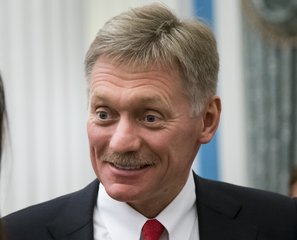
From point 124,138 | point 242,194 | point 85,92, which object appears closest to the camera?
point 124,138

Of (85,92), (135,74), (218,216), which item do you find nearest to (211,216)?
(218,216)

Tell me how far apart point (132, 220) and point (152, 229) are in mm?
68

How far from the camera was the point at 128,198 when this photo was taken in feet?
6.91

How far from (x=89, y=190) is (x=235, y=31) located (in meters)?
2.99

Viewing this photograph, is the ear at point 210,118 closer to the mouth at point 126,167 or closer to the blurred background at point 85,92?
the mouth at point 126,167

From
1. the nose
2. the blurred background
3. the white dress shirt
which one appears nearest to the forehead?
the nose

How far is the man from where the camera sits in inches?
83.0

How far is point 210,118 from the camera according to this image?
236cm

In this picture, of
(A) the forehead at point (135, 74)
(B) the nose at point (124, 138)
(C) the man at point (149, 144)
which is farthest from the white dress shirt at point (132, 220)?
(A) the forehead at point (135, 74)

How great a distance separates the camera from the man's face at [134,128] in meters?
2.09

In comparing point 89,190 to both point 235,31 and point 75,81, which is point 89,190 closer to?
point 75,81

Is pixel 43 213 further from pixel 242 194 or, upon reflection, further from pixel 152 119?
pixel 242 194

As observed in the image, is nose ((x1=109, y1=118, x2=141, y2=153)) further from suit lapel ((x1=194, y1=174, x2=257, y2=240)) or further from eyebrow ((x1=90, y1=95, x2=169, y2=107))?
suit lapel ((x1=194, y1=174, x2=257, y2=240))

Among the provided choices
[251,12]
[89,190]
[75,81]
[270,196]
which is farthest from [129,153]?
[251,12]
